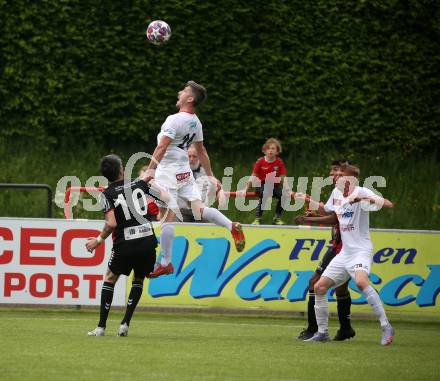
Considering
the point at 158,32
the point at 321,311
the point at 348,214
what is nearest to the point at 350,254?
the point at 348,214

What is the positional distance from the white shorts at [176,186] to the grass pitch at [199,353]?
5.32 ft

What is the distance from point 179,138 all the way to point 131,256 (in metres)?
1.80

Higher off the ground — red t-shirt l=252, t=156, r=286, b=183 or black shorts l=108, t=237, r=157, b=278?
red t-shirt l=252, t=156, r=286, b=183

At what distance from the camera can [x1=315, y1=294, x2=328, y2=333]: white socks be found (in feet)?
41.1

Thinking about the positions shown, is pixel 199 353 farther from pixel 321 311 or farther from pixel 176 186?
pixel 176 186

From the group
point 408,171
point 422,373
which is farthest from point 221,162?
point 422,373

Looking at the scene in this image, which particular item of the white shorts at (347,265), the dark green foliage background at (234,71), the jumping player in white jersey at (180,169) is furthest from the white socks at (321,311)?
the dark green foliage background at (234,71)

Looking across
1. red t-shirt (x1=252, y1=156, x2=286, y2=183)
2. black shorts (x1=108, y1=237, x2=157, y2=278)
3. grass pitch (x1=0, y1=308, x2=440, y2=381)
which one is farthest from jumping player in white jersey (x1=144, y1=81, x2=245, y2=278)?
red t-shirt (x1=252, y1=156, x2=286, y2=183)

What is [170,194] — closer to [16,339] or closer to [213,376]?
[16,339]

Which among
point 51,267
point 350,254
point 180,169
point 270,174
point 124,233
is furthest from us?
point 270,174

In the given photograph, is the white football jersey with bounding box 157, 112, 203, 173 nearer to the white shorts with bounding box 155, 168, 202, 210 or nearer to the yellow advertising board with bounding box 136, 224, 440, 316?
the white shorts with bounding box 155, 168, 202, 210

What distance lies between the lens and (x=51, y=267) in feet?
54.3

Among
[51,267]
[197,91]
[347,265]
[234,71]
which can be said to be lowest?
[51,267]

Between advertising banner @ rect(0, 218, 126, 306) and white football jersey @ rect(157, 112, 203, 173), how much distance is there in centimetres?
373
